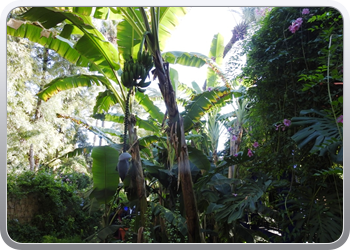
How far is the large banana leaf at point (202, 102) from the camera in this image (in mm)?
1579

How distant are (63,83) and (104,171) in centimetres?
71

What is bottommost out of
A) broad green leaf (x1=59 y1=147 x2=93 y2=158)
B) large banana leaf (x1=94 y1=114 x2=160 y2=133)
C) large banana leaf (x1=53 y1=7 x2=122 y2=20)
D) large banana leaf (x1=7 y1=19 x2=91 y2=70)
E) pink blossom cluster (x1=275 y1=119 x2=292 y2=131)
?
broad green leaf (x1=59 y1=147 x2=93 y2=158)

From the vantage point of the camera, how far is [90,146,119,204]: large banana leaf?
127 centimetres

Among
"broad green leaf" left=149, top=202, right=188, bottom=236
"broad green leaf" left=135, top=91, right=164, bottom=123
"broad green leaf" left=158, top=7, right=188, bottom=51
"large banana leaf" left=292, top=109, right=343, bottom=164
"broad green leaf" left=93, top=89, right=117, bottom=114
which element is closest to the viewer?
"large banana leaf" left=292, top=109, right=343, bottom=164

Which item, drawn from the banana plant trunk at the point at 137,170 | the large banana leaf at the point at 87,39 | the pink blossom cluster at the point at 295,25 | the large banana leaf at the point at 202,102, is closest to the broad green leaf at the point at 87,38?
the large banana leaf at the point at 87,39

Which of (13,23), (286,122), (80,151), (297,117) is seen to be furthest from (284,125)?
(13,23)

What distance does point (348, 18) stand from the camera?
3.03ft

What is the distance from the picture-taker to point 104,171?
1.29 m

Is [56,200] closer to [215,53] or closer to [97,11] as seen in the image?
[97,11]

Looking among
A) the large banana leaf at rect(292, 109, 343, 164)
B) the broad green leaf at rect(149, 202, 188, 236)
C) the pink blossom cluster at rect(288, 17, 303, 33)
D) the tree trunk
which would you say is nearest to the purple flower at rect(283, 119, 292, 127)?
the large banana leaf at rect(292, 109, 343, 164)

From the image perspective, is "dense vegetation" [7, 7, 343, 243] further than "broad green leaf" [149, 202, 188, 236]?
No

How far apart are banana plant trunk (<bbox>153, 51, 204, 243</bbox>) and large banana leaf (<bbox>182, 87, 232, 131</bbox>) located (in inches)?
19.6

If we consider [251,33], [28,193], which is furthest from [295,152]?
[28,193]

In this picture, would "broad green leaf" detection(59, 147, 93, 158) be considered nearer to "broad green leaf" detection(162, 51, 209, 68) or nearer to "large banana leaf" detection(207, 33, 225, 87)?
"broad green leaf" detection(162, 51, 209, 68)
